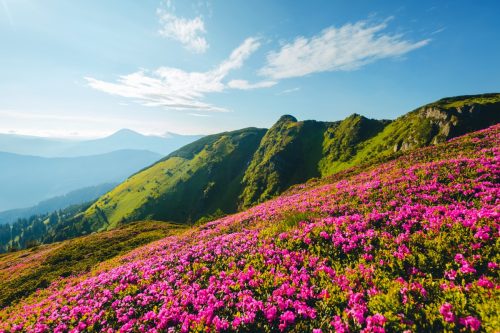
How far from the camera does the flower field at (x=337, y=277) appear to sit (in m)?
7.39

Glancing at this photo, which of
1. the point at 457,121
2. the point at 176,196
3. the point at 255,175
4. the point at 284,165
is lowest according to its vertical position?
the point at 176,196

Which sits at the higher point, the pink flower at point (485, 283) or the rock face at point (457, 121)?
the rock face at point (457, 121)

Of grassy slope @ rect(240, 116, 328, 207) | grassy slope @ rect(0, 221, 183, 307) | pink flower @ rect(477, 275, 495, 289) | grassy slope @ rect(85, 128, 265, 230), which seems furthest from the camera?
grassy slope @ rect(85, 128, 265, 230)

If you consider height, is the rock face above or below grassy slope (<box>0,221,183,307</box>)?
above

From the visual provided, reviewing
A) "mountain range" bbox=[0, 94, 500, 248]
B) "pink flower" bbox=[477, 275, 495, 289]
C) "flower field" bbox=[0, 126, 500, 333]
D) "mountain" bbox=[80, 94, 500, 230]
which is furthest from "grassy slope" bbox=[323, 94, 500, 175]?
"pink flower" bbox=[477, 275, 495, 289]

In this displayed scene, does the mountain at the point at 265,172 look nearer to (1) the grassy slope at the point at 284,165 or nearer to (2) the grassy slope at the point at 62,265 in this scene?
(1) the grassy slope at the point at 284,165

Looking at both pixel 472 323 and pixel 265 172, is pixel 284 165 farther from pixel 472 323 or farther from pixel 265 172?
pixel 472 323

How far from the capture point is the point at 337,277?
9547 millimetres

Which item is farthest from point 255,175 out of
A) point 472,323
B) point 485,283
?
point 472,323

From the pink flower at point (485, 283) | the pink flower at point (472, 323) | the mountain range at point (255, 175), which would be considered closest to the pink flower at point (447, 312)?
the pink flower at point (472, 323)

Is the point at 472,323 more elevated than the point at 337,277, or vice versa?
the point at 472,323

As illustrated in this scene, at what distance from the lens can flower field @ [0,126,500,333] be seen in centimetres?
739

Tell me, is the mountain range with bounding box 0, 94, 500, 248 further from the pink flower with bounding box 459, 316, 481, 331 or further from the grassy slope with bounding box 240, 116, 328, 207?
the pink flower with bounding box 459, 316, 481, 331

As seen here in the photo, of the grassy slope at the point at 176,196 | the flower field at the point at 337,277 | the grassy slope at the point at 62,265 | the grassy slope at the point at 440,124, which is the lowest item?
the grassy slope at the point at 176,196
